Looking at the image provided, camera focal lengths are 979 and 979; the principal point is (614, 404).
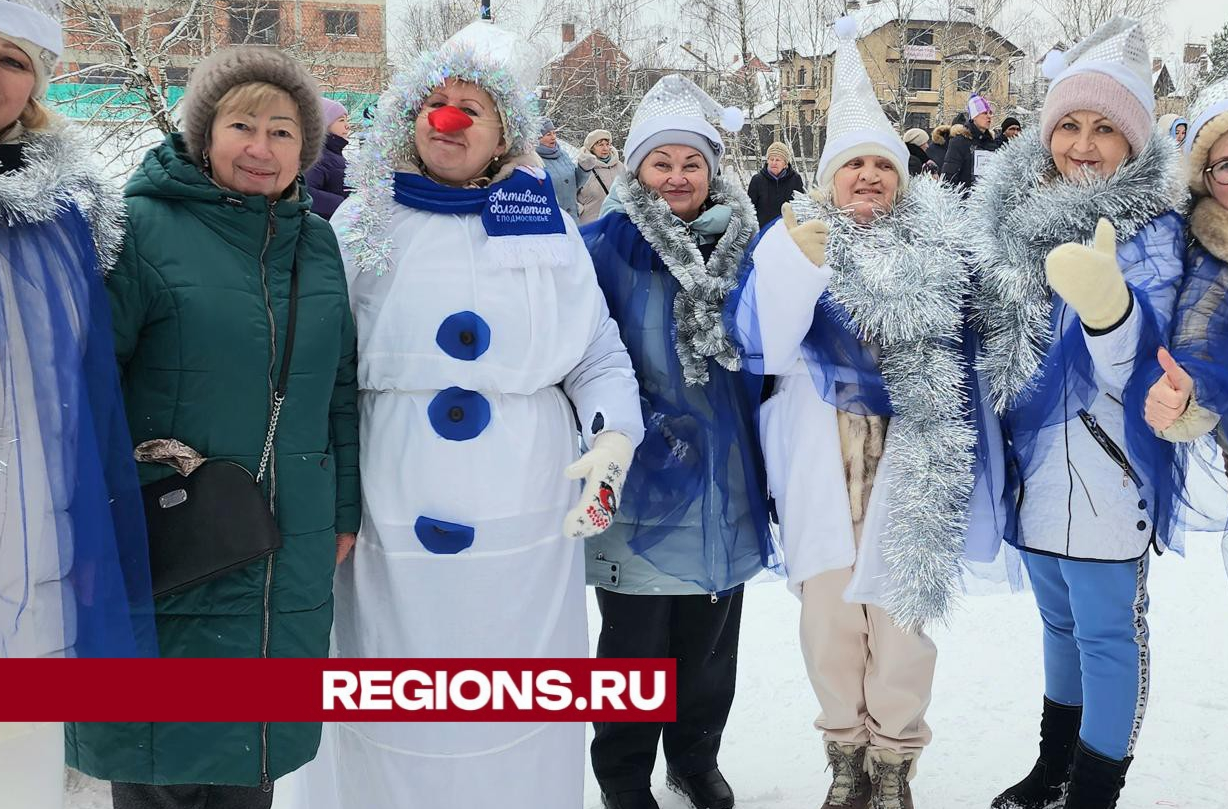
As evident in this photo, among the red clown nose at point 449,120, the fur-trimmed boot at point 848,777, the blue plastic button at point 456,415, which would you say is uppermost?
the red clown nose at point 449,120

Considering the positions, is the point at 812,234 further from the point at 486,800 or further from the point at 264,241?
the point at 486,800

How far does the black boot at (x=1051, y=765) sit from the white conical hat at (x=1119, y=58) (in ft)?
5.21

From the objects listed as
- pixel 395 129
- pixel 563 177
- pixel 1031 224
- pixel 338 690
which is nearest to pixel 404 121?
pixel 395 129

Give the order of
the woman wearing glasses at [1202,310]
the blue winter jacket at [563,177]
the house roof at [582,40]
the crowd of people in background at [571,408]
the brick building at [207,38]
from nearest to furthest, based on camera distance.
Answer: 1. the crowd of people in background at [571,408]
2. the woman wearing glasses at [1202,310]
3. the brick building at [207,38]
4. the blue winter jacket at [563,177]
5. the house roof at [582,40]

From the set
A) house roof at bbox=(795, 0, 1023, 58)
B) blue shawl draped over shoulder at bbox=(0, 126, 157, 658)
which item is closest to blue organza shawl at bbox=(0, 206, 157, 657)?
blue shawl draped over shoulder at bbox=(0, 126, 157, 658)

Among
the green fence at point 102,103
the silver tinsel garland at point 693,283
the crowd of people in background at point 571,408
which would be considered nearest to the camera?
the crowd of people in background at point 571,408

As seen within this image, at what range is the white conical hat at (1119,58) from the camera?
7.59 ft

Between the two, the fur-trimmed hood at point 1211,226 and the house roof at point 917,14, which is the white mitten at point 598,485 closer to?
the fur-trimmed hood at point 1211,226

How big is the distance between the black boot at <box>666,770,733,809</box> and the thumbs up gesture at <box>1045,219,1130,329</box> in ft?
5.35

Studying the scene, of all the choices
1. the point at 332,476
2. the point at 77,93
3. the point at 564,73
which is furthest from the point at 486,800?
the point at 564,73

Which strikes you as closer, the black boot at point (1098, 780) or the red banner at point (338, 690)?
the red banner at point (338, 690)

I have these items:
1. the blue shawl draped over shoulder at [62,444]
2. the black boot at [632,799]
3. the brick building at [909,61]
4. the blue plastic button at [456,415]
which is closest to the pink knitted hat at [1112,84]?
the blue plastic button at [456,415]

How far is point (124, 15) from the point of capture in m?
7.62

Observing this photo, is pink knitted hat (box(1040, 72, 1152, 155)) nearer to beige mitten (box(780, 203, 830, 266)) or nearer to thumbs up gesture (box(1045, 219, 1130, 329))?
thumbs up gesture (box(1045, 219, 1130, 329))
